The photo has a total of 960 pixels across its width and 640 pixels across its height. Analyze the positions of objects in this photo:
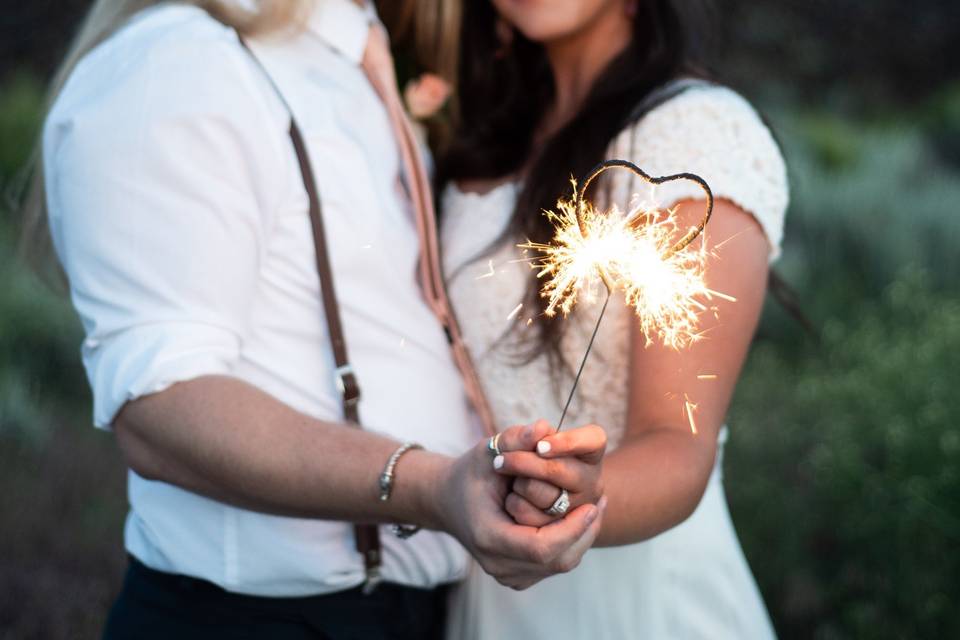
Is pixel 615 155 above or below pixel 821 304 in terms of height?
above

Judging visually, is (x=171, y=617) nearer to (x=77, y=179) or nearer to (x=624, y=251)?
(x=77, y=179)

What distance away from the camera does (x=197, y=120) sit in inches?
60.2

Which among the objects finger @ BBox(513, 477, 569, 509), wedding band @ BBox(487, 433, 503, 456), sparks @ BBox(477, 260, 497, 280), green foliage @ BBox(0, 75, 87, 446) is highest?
wedding band @ BBox(487, 433, 503, 456)

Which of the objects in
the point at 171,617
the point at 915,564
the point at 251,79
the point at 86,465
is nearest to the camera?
the point at 251,79

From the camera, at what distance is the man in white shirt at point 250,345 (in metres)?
1.48

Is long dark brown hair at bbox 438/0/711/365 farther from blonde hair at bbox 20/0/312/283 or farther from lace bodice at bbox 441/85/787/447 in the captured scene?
blonde hair at bbox 20/0/312/283

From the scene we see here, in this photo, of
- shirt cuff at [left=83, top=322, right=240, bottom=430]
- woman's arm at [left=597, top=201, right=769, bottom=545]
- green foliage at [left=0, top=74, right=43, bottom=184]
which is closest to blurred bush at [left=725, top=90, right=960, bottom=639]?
woman's arm at [left=597, top=201, right=769, bottom=545]

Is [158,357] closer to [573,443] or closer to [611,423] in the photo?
[573,443]

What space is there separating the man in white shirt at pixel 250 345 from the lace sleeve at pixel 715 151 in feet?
1.31

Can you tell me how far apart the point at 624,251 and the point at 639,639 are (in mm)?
886

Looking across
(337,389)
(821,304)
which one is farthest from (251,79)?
(821,304)

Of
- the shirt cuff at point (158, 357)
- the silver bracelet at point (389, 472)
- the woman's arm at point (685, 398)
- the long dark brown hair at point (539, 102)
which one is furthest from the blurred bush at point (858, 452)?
the shirt cuff at point (158, 357)

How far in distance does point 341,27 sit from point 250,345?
64 centimetres

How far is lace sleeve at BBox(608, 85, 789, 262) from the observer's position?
168 centimetres
